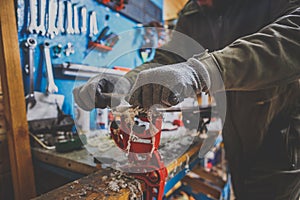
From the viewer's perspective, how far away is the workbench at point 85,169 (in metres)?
0.42

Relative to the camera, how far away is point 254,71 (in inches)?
15.5

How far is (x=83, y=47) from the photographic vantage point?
0.85m

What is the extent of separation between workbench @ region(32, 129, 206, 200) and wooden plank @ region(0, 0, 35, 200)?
5 centimetres

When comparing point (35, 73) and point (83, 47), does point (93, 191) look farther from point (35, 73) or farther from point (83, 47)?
point (83, 47)

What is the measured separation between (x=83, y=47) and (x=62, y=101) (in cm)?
24

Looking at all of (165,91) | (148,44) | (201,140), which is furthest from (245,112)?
(148,44)

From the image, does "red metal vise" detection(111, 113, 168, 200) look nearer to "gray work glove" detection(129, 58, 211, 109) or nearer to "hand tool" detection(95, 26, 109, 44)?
"gray work glove" detection(129, 58, 211, 109)

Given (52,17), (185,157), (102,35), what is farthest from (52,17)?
(185,157)

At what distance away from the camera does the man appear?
1.21ft

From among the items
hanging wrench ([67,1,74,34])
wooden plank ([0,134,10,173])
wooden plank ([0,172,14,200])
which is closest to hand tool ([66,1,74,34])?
hanging wrench ([67,1,74,34])

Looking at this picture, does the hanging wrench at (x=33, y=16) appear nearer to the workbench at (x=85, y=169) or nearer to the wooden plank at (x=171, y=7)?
the workbench at (x=85, y=169)

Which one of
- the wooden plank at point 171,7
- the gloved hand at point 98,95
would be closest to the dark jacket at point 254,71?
the gloved hand at point 98,95

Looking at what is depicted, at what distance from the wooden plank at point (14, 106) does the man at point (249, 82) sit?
0.69 feet

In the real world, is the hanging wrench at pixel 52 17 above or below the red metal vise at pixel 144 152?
above
